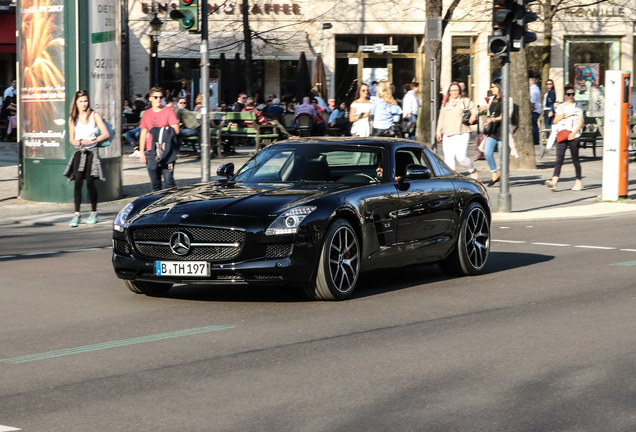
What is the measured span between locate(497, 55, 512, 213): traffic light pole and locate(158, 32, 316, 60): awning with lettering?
26.2m

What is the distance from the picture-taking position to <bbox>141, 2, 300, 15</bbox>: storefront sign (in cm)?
4369

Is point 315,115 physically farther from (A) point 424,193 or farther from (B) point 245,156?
(A) point 424,193

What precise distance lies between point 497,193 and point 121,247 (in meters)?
11.8

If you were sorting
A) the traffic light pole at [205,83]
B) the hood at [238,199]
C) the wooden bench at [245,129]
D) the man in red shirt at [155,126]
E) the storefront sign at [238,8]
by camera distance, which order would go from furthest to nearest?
1. the storefront sign at [238,8]
2. the wooden bench at [245,129]
3. the man in red shirt at [155,126]
4. the traffic light pole at [205,83]
5. the hood at [238,199]

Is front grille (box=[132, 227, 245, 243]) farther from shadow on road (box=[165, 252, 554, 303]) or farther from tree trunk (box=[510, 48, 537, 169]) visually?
tree trunk (box=[510, 48, 537, 169])

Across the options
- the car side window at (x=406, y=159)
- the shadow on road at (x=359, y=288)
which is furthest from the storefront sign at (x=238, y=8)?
the car side window at (x=406, y=159)

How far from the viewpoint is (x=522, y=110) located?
24.9 metres

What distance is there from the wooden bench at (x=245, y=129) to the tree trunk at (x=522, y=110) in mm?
5992

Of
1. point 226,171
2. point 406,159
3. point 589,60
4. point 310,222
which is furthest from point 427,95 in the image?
point 589,60

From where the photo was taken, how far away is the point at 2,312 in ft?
28.3

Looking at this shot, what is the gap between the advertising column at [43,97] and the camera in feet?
58.2

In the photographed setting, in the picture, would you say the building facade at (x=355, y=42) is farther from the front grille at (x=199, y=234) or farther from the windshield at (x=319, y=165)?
the front grille at (x=199, y=234)

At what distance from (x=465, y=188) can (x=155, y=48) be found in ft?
101

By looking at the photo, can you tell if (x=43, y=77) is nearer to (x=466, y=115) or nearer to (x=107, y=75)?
(x=107, y=75)
